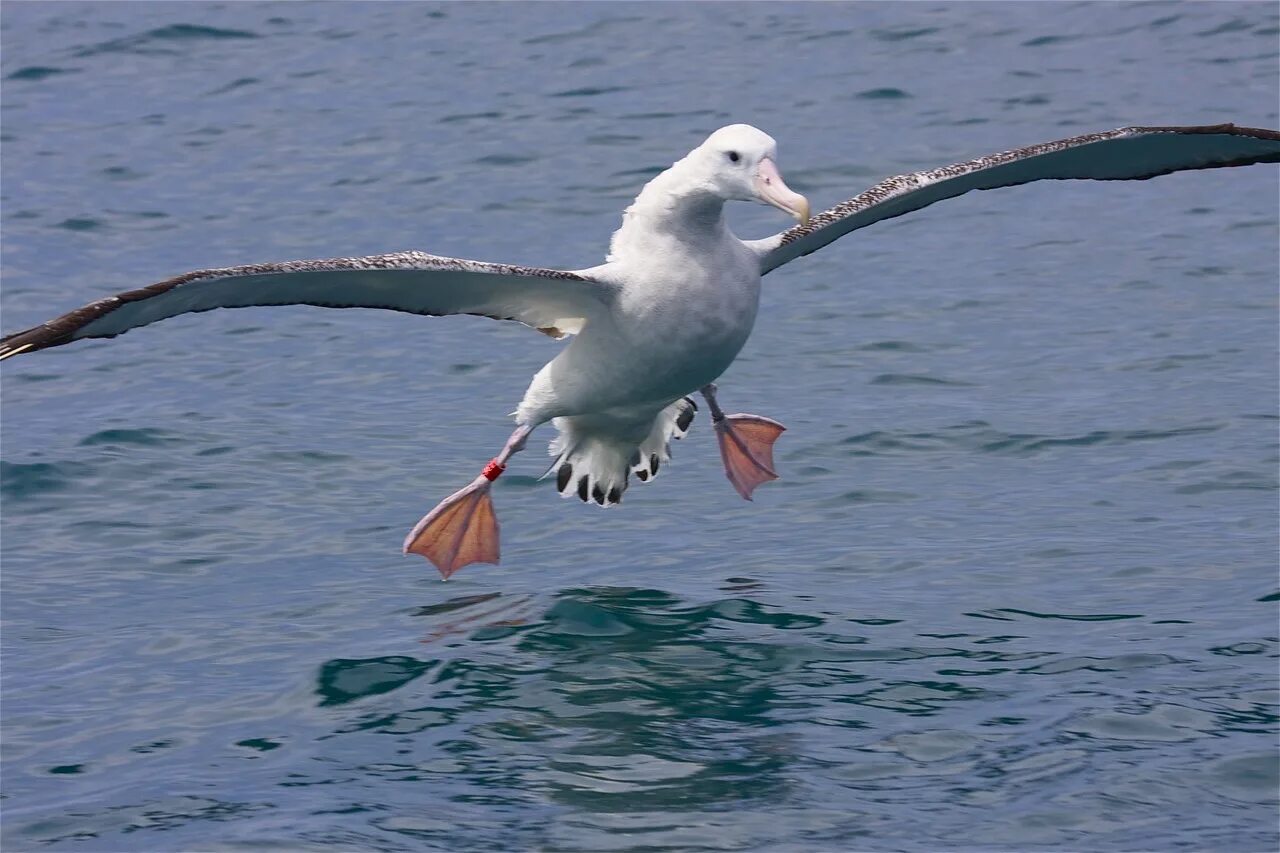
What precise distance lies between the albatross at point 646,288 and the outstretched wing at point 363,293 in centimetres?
2

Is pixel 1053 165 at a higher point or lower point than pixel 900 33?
lower

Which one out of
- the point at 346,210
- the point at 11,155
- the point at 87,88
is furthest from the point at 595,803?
the point at 87,88

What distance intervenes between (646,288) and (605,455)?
161 centimetres

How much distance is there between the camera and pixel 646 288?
32.8 feet

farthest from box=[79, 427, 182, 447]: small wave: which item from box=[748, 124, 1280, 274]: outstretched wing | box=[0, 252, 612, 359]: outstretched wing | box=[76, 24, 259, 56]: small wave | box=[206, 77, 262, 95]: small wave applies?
box=[76, 24, 259, 56]: small wave

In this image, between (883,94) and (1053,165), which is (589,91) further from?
(1053,165)

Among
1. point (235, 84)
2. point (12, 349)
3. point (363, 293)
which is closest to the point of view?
point (12, 349)

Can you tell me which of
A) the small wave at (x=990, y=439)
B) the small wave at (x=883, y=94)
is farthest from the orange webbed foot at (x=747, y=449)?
the small wave at (x=883, y=94)

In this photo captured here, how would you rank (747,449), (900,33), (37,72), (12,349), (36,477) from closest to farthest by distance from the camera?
(12,349) < (747,449) < (36,477) < (900,33) < (37,72)

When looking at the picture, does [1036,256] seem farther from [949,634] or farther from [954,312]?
[949,634]

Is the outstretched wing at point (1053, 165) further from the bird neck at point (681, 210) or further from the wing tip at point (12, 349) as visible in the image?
the wing tip at point (12, 349)

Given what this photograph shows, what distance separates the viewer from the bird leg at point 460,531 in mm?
10898

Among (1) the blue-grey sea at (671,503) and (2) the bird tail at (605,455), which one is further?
(2) the bird tail at (605,455)

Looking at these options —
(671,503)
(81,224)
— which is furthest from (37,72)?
(671,503)
